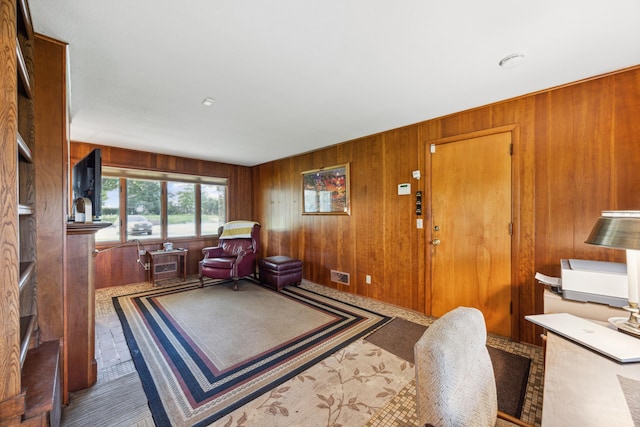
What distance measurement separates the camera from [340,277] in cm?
419

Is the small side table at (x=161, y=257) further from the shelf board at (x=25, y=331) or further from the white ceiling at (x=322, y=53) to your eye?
the shelf board at (x=25, y=331)

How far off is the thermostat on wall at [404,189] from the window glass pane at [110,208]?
15.3 feet

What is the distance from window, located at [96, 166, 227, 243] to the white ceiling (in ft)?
5.77

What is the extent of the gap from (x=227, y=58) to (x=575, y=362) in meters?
2.56

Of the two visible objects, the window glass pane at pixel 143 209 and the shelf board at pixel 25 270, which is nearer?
the shelf board at pixel 25 270

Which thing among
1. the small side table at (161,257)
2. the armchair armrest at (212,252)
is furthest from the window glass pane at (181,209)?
the armchair armrest at (212,252)

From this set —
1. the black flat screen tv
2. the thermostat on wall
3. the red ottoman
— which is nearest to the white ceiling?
the black flat screen tv

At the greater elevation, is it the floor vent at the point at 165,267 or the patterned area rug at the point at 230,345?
the floor vent at the point at 165,267

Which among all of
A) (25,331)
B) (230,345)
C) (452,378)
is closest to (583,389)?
(452,378)

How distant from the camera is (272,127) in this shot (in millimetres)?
3410

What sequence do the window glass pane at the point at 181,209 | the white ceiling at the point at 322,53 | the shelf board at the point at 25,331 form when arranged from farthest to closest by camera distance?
the window glass pane at the point at 181,209 < the white ceiling at the point at 322,53 < the shelf board at the point at 25,331

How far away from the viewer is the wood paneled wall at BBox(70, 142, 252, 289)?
14.1 feet

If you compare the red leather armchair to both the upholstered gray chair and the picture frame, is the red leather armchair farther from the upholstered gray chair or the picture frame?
the upholstered gray chair

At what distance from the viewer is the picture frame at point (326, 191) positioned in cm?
412
